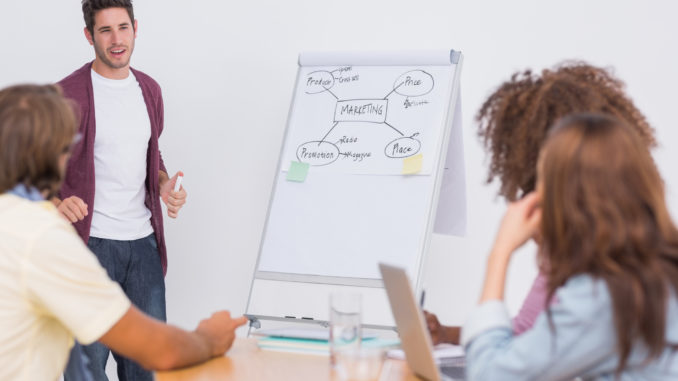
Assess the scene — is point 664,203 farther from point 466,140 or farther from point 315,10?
point 315,10

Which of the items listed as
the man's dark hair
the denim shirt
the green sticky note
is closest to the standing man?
the man's dark hair

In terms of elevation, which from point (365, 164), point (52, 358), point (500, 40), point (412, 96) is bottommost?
point (52, 358)

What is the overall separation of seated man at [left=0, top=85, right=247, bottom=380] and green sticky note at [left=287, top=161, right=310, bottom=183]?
1.33 m

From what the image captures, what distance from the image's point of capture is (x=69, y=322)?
4.85 feet

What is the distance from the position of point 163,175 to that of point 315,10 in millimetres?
1035

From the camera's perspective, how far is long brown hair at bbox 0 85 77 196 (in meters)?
1.48

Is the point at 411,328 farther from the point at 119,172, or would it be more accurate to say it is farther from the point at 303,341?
the point at 119,172

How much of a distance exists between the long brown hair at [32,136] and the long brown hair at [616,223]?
851 millimetres

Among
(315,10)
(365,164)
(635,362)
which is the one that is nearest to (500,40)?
(315,10)

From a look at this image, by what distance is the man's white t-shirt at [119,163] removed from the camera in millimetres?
2953

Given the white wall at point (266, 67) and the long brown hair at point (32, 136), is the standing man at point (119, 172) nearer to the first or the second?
the white wall at point (266, 67)

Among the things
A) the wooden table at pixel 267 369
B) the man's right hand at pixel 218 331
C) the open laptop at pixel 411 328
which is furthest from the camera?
the man's right hand at pixel 218 331

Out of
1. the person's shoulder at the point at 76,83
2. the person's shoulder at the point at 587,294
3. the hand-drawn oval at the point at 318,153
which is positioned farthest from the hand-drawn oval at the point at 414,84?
the person's shoulder at the point at 587,294

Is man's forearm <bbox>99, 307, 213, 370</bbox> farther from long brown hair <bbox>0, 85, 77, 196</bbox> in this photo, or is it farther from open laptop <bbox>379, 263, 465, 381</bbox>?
open laptop <bbox>379, 263, 465, 381</bbox>
